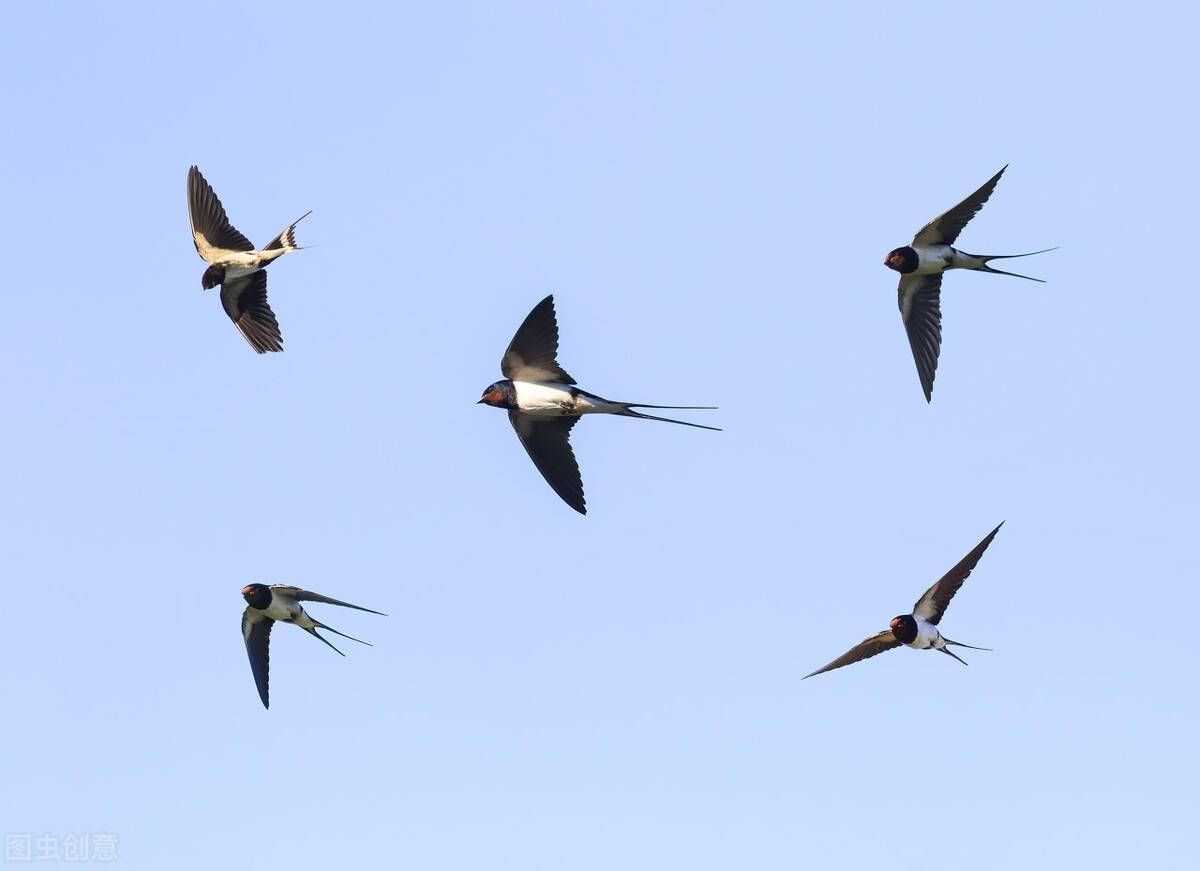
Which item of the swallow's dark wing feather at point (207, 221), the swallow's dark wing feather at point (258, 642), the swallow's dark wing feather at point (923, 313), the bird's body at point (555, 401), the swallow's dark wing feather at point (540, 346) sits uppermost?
the swallow's dark wing feather at point (207, 221)

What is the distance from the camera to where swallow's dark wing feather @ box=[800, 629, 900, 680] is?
1474 centimetres

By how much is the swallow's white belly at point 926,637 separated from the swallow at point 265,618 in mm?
4479

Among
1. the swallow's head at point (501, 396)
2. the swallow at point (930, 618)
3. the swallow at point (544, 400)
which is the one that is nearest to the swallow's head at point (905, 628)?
the swallow at point (930, 618)

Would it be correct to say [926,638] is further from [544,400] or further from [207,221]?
[207,221]

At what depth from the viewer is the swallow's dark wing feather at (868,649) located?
14742 mm

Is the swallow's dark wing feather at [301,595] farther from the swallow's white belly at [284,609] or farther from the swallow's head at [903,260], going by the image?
the swallow's head at [903,260]

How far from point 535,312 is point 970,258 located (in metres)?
3.67

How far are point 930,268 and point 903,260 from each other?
23 cm

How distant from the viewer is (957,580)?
47.6 feet

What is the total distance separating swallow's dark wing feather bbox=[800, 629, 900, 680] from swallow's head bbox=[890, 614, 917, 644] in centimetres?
16

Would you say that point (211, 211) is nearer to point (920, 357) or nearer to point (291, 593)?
point (291, 593)

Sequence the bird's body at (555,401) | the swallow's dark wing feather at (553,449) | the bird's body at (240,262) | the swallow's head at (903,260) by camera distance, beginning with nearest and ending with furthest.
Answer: the bird's body at (555,401)
the swallow's dark wing feather at (553,449)
the swallow's head at (903,260)
the bird's body at (240,262)

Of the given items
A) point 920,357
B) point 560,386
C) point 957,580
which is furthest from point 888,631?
point 560,386

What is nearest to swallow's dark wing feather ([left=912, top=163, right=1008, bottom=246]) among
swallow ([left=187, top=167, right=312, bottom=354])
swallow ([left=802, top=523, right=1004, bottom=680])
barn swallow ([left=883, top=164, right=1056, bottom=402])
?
barn swallow ([left=883, top=164, right=1056, bottom=402])
